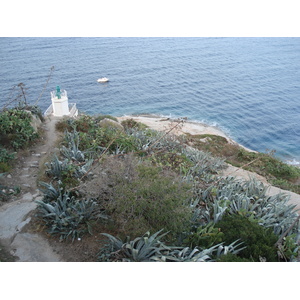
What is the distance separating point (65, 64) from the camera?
3544 centimetres

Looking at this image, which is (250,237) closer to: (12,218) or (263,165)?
(12,218)

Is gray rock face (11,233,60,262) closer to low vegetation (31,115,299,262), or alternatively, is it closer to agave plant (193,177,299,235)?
low vegetation (31,115,299,262)

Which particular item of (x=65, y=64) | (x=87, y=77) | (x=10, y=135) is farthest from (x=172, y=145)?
(x=65, y=64)

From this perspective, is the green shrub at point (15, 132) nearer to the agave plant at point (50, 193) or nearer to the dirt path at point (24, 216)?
the dirt path at point (24, 216)

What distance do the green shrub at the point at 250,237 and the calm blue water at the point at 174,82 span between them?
67.5ft

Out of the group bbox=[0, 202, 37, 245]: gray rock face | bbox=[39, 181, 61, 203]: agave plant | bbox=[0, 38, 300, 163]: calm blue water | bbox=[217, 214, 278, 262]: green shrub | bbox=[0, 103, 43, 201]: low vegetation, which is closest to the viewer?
bbox=[217, 214, 278, 262]: green shrub

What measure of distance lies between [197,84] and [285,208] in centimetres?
3289

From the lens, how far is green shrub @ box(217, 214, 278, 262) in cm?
458

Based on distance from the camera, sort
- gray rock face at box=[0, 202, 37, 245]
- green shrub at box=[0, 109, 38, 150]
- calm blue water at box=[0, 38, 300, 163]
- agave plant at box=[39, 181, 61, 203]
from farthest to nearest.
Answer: calm blue water at box=[0, 38, 300, 163] < green shrub at box=[0, 109, 38, 150] < agave plant at box=[39, 181, 61, 203] < gray rock face at box=[0, 202, 37, 245]

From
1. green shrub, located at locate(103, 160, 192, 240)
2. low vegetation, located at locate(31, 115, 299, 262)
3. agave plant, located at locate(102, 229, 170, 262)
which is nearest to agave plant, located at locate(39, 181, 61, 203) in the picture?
low vegetation, located at locate(31, 115, 299, 262)

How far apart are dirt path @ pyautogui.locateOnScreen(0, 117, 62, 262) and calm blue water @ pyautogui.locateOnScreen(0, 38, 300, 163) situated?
16796 mm

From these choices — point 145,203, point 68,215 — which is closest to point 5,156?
point 68,215

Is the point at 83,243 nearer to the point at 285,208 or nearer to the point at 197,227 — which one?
the point at 197,227

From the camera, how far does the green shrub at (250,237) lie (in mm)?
4582
